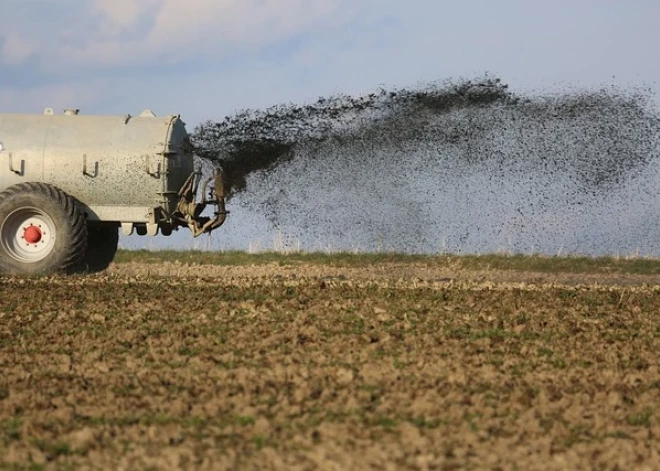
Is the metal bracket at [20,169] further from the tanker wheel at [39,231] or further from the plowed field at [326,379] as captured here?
the plowed field at [326,379]

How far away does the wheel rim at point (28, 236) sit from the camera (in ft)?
62.0

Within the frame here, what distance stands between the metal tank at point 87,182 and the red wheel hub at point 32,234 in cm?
2

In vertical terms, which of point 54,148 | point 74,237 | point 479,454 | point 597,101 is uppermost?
point 597,101

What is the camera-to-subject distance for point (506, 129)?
21609 mm

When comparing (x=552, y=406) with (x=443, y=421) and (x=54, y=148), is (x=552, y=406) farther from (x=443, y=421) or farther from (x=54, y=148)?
(x=54, y=148)

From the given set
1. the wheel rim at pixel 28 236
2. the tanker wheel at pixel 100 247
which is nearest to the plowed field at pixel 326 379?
the wheel rim at pixel 28 236

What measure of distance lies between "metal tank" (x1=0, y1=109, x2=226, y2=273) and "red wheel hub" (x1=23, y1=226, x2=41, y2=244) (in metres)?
0.02

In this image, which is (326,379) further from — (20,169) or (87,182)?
(20,169)

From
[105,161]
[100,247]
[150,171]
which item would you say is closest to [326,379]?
[150,171]

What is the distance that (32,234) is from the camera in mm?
19016

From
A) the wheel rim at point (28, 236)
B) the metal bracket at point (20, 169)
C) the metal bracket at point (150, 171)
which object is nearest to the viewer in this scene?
the metal bracket at point (150, 171)

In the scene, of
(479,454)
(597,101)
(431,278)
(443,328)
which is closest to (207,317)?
(443,328)

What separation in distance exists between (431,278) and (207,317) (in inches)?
358

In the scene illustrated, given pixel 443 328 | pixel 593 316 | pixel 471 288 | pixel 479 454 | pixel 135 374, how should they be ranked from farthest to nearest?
1. pixel 471 288
2. pixel 593 316
3. pixel 443 328
4. pixel 135 374
5. pixel 479 454
